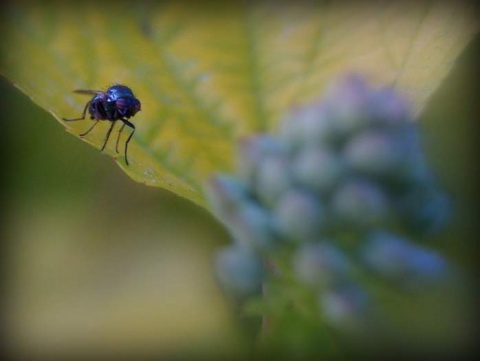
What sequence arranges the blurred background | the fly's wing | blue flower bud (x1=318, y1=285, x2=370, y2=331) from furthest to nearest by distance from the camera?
the fly's wing
the blurred background
blue flower bud (x1=318, y1=285, x2=370, y2=331)

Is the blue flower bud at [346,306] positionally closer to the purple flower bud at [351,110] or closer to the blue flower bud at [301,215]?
the blue flower bud at [301,215]

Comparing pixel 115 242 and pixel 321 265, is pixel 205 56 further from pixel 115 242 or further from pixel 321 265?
pixel 321 265

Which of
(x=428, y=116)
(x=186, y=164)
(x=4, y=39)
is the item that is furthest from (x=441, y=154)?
(x=4, y=39)

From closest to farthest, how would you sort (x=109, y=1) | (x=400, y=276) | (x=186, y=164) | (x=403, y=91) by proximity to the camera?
(x=400, y=276)
(x=403, y=91)
(x=186, y=164)
(x=109, y=1)

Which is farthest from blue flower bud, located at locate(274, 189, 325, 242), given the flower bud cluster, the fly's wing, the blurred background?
the fly's wing

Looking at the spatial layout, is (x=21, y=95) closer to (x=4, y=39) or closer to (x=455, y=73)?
(x=4, y=39)

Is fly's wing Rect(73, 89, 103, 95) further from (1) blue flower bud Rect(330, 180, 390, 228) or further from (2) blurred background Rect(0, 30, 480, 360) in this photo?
(1) blue flower bud Rect(330, 180, 390, 228)

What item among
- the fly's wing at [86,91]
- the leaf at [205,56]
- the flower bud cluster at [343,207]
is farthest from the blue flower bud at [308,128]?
the fly's wing at [86,91]
